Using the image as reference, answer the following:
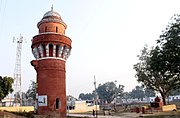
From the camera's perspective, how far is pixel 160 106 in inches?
2136

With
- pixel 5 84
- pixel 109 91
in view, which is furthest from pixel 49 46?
pixel 109 91

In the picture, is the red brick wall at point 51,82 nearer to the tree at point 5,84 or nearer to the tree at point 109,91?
the tree at point 5,84

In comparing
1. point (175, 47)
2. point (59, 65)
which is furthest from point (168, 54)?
point (59, 65)

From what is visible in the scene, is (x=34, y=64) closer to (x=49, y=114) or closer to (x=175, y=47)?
(x=49, y=114)

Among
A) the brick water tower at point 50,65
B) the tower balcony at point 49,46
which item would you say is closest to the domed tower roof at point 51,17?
the brick water tower at point 50,65

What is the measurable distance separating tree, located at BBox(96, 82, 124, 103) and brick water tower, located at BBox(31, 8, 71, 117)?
15254cm

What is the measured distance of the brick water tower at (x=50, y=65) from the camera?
30359 mm

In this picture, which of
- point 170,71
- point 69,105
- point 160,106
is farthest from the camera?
point 69,105

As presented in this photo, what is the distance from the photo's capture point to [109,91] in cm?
18562

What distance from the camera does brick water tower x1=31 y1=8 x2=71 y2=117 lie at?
1195 inches

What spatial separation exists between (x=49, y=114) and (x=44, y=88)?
3.41m

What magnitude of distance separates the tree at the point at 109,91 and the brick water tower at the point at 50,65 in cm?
15254

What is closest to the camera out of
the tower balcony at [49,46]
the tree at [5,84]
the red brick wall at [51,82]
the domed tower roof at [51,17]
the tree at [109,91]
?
the red brick wall at [51,82]

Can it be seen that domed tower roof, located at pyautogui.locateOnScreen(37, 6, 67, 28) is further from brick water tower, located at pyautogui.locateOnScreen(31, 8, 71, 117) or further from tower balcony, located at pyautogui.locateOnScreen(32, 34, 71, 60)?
tower balcony, located at pyautogui.locateOnScreen(32, 34, 71, 60)
